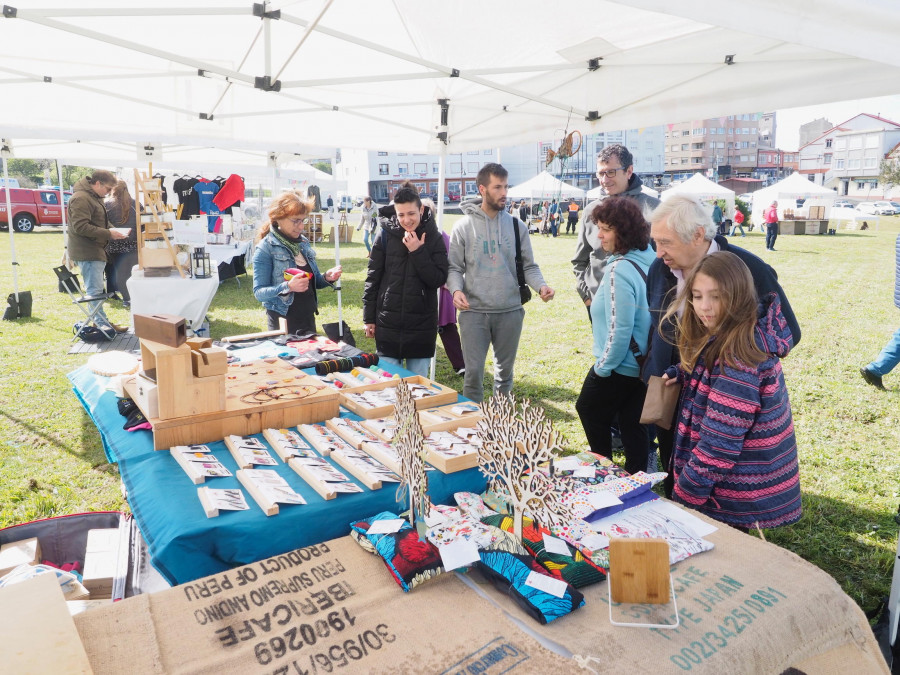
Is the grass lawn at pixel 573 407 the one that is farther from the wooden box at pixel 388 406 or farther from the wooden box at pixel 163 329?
the wooden box at pixel 388 406

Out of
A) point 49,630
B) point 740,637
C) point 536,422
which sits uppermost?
point 536,422

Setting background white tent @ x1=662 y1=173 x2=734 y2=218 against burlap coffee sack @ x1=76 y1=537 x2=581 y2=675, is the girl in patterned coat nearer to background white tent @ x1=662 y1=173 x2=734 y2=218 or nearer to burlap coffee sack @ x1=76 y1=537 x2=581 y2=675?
burlap coffee sack @ x1=76 y1=537 x2=581 y2=675

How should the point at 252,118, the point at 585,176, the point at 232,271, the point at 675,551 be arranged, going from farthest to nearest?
1. the point at 585,176
2. the point at 232,271
3. the point at 252,118
4. the point at 675,551

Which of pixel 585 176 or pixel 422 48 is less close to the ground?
pixel 585 176

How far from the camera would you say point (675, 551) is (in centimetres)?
161

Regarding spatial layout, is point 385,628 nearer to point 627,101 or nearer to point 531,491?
point 531,491

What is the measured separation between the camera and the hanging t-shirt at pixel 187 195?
8524mm

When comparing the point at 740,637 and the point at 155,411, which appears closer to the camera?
the point at 740,637

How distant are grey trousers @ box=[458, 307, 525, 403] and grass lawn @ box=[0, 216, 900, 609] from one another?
706mm

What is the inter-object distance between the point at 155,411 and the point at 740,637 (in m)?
1.96

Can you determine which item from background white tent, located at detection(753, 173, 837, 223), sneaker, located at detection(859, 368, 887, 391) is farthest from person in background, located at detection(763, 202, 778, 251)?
sneaker, located at detection(859, 368, 887, 391)

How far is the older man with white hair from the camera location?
7.12 feet

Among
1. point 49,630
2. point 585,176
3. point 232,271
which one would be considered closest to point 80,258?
point 232,271

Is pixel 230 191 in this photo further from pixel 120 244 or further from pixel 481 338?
pixel 481 338
